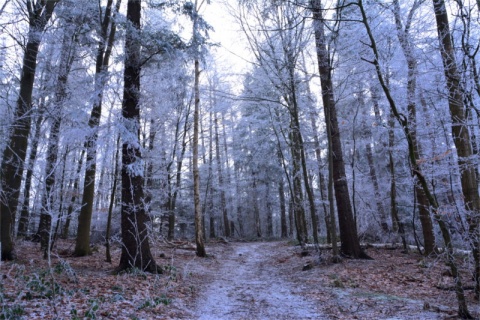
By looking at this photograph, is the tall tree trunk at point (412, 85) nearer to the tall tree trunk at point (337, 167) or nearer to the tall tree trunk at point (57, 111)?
the tall tree trunk at point (337, 167)

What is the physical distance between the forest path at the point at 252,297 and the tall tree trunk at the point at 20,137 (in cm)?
501

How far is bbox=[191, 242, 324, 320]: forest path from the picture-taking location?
16.1 feet

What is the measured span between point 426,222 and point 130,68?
29.3ft

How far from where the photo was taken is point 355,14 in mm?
8797

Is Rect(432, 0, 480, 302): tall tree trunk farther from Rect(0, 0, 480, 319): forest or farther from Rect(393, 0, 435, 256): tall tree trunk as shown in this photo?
Rect(393, 0, 435, 256): tall tree trunk

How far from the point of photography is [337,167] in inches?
361

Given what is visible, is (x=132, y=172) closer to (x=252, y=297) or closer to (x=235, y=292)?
(x=235, y=292)

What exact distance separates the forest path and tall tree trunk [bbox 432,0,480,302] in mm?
2413

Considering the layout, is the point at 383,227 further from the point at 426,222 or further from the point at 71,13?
the point at 71,13

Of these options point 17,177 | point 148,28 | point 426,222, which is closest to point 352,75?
point 426,222

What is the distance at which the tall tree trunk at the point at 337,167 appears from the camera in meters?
8.80

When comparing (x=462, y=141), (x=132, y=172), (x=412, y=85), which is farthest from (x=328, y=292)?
(x=412, y=85)

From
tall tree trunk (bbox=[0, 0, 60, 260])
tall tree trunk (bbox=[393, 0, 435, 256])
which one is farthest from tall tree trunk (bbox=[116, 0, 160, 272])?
tall tree trunk (bbox=[393, 0, 435, 256])

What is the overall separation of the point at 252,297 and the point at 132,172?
3.72 m
